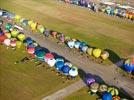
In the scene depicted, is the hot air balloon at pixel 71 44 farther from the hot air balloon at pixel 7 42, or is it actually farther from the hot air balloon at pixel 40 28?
the hot air balloon at pixel 7 42

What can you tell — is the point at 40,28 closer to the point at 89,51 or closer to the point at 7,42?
the point at 7,42

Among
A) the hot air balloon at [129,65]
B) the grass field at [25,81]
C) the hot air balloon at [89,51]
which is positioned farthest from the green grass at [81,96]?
the hot air balloon at [89,51]

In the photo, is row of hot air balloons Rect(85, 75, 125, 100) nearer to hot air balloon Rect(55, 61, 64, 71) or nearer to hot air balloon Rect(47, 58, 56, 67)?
hot air balloon Rect(55, 61, 64, 71)

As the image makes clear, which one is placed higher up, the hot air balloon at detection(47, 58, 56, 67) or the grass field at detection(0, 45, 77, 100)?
the hot air balloon at detection(47, 58, 56, 67)

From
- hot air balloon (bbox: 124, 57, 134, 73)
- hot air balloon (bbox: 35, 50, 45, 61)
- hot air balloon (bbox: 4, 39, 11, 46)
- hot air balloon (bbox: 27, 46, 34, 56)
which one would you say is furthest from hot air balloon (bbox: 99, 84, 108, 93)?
hot air balloon (bbox: 4, 39, 11, 46)

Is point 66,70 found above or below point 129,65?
below

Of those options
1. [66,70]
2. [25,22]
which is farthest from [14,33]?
[66,70]
